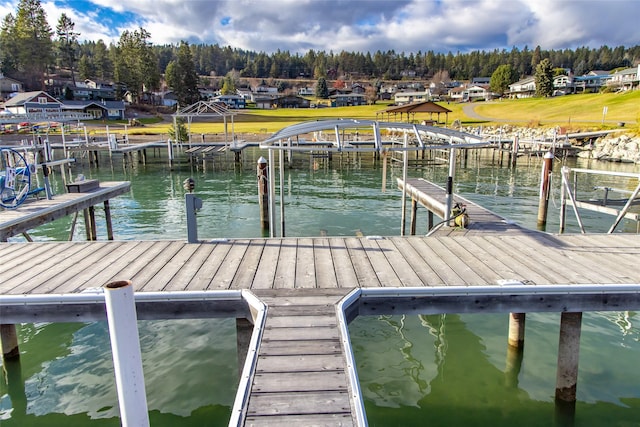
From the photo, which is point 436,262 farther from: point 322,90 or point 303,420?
point 322,90

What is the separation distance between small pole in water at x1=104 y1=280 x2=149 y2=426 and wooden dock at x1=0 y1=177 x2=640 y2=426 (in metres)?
0.92

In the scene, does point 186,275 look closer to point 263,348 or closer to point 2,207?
point 263,348

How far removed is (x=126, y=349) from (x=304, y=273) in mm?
3311

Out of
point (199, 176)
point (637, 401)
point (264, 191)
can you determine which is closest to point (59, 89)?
point (199, 176)

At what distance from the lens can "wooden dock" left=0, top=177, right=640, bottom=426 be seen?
4.02 metres

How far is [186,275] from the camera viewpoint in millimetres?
6312

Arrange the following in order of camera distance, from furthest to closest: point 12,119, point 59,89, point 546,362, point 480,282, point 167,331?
1. point 59,89
2. point 12,119
3. point 167,331
4. point 546,362
5. point 480,282

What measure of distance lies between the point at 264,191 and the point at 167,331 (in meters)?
8.05

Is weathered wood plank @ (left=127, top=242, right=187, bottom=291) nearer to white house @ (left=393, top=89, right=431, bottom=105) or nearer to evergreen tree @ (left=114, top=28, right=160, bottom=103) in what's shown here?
evergreen tree @ (left=114, top=28, right=160, bottom=103)

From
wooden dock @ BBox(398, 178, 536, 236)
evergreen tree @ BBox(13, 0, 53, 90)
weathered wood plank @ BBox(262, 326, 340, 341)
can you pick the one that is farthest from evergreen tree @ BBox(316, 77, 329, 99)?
weathered wood plank @ BBox(262, 326, 340, 341)

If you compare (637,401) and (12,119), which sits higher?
(12,119)

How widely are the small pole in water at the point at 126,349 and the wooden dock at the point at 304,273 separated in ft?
3.02

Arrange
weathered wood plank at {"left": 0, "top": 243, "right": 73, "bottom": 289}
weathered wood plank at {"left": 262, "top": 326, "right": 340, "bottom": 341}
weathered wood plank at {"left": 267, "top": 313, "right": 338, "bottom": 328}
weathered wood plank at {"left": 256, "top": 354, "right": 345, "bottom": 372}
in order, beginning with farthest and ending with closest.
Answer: weathered wood plank at {"left": 0, "top": 243, "right": 73, "bottom": 289} → weathered wood plank at {"left": 267, "top": 313, "right": 338, "bottom": 328} → weathered wood plank at {"left": 262, "top": 326, "right": 340, "bottom": 341} → weathered wood plank at {"left": 256, "top": 354, "right": 345, "bottom": 372}

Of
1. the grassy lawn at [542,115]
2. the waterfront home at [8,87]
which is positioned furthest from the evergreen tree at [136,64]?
the waterfront home at [8,87]
